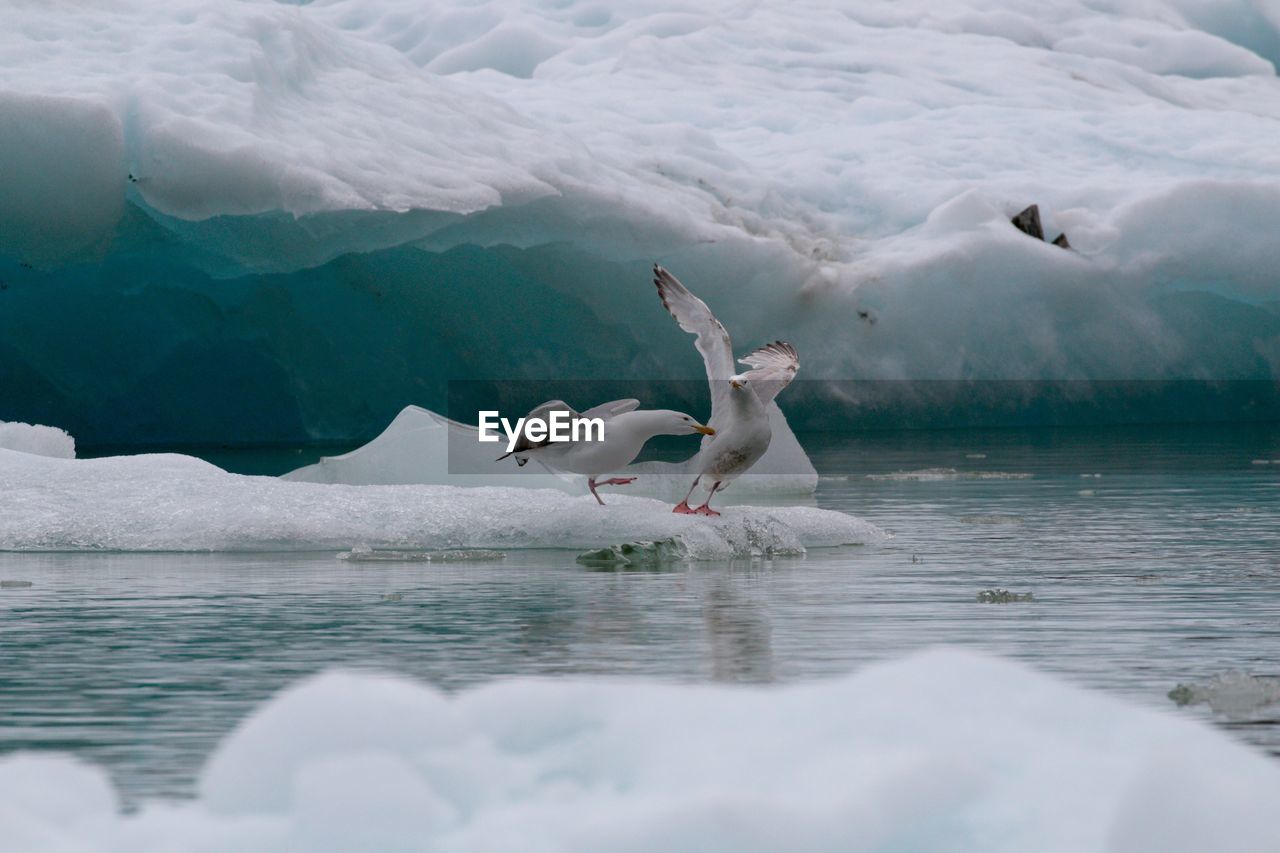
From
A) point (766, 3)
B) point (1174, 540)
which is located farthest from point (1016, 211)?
point (1174, 540)

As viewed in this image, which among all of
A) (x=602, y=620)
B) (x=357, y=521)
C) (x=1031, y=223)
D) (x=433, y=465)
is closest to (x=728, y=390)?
(x=357, y=521)

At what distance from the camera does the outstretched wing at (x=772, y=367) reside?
6797 mm

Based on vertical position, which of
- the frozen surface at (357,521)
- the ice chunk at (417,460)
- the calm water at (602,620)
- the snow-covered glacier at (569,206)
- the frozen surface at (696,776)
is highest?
the snow-covered glacier at (569,206)

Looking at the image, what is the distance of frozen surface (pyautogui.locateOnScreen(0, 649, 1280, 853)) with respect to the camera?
2734 mm

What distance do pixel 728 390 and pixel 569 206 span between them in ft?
21.4

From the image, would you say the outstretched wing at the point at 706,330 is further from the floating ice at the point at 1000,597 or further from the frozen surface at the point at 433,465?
the frozen surface at the point at 433,465

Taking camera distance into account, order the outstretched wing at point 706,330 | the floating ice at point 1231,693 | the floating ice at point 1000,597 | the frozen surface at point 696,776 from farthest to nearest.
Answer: the outstretched wing at point 706,330 < the floating ice at point 1000,597 < the floating ice at point 1231,693 < the frozen surface at point 696,776

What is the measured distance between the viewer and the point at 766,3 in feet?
65.1

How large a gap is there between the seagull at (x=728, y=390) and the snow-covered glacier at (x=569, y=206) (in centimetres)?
476

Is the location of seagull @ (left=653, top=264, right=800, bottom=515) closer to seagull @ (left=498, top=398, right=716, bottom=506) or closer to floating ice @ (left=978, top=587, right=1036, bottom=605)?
seagull @ (left=498, top=398, right=716, bottom=506)

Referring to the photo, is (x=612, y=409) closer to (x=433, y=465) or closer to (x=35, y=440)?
(x=433, y=465)

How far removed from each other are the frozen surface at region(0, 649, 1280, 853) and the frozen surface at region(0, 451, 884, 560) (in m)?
3.42

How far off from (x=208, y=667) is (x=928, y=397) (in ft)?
42.1

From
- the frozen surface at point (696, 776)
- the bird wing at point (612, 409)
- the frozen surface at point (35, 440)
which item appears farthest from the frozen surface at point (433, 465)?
the frozen surface at point (696, 776)
